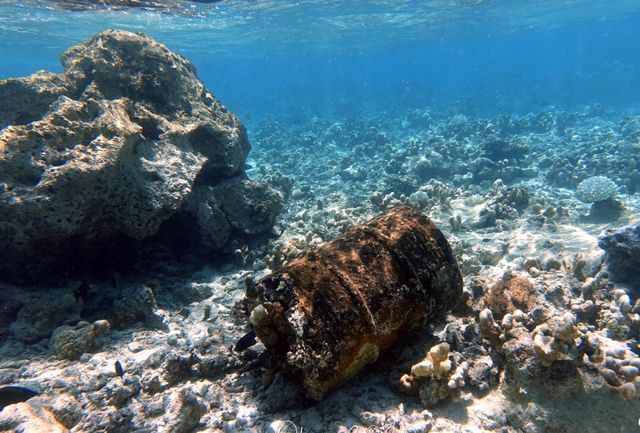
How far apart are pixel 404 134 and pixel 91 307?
878 inches

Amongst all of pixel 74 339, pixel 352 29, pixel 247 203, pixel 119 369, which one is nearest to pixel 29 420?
pixel 119 369

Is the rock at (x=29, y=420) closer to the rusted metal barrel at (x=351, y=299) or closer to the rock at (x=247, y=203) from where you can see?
the rusted metal barrel at (x=351, y=299)

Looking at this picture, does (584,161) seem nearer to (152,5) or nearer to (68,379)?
(68,379)

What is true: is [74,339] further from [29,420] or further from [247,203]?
[247,203]

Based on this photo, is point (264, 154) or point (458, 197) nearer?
point (458, 197)

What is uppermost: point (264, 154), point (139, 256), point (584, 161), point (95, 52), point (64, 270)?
point (95, 52)

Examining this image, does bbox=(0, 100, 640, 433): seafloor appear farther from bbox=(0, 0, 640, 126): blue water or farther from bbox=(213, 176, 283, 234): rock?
bbox=(0, 0, 640, 126): blue water

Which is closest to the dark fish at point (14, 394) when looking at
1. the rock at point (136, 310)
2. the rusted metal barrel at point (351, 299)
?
the rock at point (136, 310)

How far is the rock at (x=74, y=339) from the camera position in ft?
13.4

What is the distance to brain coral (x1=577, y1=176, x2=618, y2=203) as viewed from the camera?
909 cm

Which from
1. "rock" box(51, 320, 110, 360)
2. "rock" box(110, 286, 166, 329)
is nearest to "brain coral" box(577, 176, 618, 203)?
"rock" box(110, 286, 166, 329)

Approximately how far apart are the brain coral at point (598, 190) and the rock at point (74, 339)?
1170 cm

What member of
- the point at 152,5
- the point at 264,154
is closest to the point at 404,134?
the point at 264,154

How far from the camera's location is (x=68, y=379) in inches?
144
